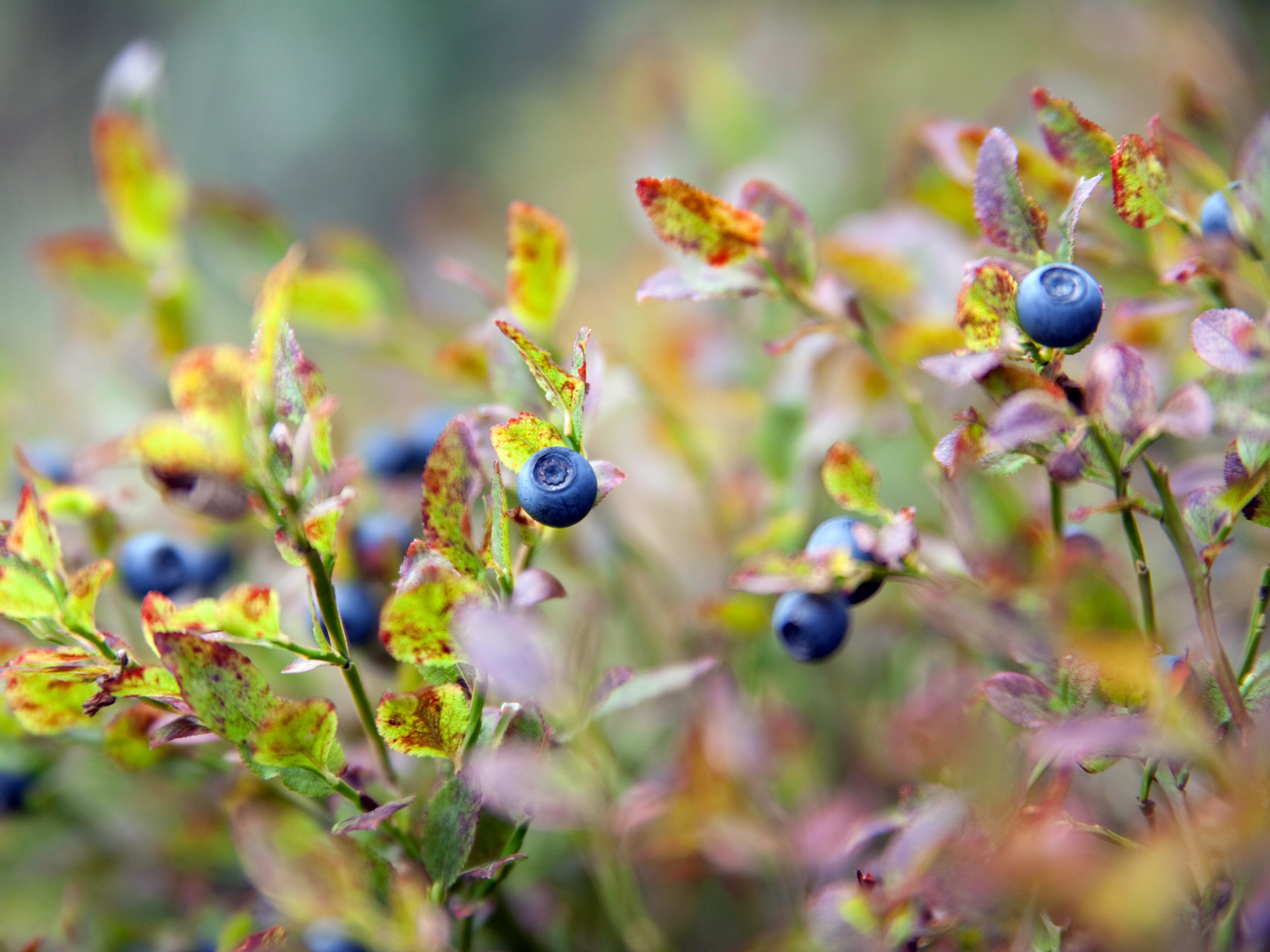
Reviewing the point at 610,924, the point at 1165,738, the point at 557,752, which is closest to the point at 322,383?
the point at 557,752

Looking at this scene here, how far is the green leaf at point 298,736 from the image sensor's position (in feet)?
1.30

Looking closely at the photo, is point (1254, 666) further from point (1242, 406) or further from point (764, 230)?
point (764, 230)

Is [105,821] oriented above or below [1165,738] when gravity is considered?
below

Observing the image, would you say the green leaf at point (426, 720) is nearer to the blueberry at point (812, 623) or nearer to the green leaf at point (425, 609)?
the green leaf at point (425, 609)

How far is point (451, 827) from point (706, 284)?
297 millimetres

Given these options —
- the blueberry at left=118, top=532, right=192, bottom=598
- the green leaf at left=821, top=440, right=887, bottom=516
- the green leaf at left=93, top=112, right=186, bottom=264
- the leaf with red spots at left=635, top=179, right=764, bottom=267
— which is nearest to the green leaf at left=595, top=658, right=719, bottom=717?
the green leaf at left=821, top=440, right=887, bottom=516

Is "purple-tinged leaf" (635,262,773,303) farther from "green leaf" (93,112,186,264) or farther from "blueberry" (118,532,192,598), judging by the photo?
"green leaf" (93,112,186,264)

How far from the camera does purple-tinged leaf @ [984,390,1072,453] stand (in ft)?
1.17

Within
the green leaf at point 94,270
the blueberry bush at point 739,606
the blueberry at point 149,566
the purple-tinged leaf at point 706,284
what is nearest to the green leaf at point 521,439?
the blueberry bush at point 739,606

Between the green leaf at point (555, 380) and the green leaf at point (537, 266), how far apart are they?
0.49 ft

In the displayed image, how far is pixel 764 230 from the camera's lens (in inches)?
20.4

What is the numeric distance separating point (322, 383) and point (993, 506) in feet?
1.36

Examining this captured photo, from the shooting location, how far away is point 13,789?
2.00ft

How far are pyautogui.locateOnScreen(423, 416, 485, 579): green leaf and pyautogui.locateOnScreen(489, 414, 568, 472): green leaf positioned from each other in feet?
0.04
